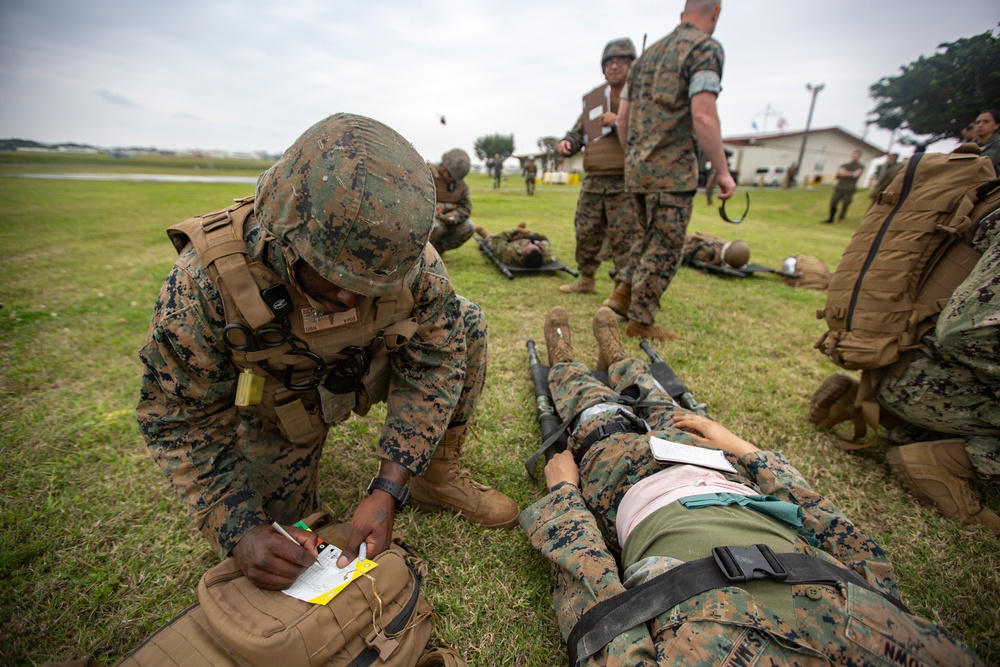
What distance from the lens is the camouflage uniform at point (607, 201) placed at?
4.50 meters

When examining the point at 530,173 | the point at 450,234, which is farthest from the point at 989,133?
the point at 530,173

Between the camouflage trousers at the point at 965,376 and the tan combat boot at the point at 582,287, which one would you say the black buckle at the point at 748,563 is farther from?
the tan combat boot at the point at 582,287

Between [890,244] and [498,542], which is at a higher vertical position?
[890,244]

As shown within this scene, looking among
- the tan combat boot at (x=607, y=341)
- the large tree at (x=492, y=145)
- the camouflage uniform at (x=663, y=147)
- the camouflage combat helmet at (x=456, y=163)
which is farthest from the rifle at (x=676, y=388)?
the large tree at (x=492, y=145)

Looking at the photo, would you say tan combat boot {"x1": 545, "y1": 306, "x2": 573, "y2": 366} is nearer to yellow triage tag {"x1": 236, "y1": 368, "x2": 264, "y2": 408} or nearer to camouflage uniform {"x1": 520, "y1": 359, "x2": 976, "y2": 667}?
camouflage uniform {"x1": 520, "y1": 359, "x2": 976, "y2": 667}

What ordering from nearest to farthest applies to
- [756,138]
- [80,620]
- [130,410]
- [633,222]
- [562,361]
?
[80,620] < [130,410] < [562,361] < [633,222] < [756,138]

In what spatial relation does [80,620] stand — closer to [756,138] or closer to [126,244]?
[126,244]

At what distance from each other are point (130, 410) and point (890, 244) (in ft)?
15.1

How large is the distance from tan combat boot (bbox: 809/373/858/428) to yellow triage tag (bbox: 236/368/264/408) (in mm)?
3027

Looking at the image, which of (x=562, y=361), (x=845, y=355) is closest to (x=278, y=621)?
(x=562, y=361)

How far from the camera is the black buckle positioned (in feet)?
3.78

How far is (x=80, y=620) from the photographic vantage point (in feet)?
5.10

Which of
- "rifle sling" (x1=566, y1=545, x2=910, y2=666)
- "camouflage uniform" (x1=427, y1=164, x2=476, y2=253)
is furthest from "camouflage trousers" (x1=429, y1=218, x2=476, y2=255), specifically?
"rifle sling" (x1=566, y1=545, x2=910, y2=666)

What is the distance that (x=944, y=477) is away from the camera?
212 cm
